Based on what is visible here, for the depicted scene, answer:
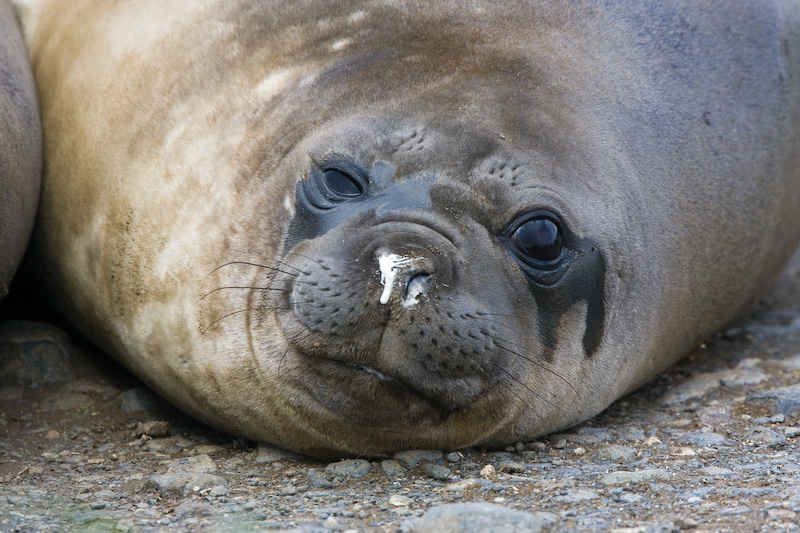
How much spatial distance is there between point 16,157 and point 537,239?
6.55 ft

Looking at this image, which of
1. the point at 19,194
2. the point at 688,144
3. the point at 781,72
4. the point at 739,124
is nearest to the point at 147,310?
the point at 19,194

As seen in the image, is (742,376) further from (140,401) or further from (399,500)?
(140,401)

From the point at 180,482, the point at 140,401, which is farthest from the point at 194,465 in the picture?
the point at 140,401

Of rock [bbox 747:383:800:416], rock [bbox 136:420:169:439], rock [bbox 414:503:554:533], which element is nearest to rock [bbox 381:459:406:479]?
rock [bbox 414:503:554:533]

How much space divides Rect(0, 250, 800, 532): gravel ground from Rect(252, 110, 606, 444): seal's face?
26 centimetres

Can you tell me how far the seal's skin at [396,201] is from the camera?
3.20 m

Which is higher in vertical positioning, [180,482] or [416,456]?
[416,456]

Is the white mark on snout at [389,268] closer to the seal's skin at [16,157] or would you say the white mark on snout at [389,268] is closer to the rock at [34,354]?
the seal's skin at [16,157]

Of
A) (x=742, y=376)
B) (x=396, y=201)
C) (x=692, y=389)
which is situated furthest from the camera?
(x=742, y=376)

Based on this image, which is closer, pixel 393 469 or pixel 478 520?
pixel 478 520

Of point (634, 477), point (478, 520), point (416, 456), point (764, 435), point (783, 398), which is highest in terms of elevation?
point (783, 398)

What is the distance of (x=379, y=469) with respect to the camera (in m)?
3.43

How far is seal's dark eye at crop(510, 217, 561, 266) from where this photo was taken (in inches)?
131

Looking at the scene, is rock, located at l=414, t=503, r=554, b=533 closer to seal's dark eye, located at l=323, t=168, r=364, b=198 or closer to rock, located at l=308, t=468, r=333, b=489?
rock, located at l=308, t=468, r=333, b=489
